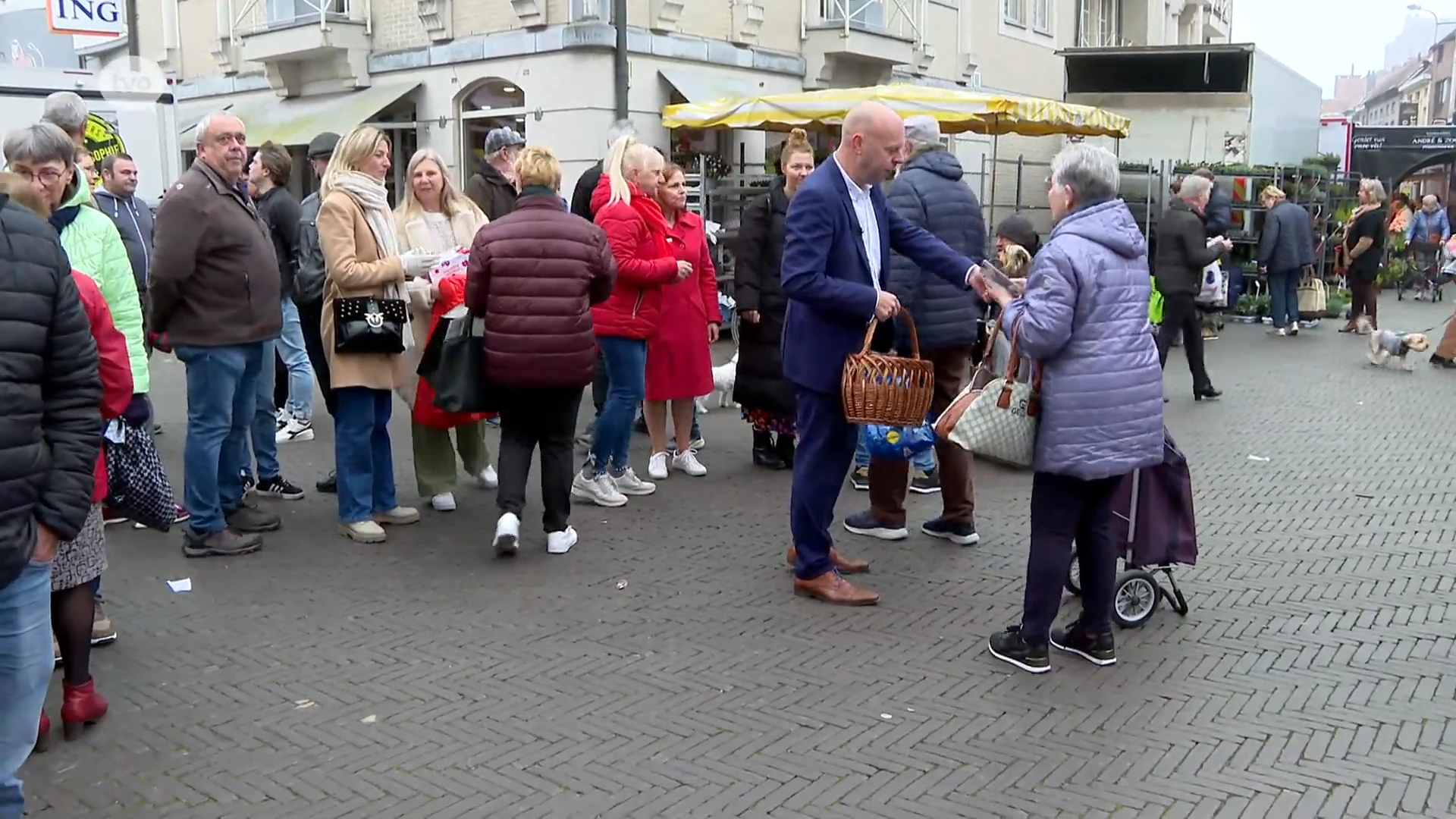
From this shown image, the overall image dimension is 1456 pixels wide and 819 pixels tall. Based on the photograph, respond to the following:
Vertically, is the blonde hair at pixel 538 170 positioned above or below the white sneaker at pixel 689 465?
above

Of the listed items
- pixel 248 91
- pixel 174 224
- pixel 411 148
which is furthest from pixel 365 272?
pixel 248 91

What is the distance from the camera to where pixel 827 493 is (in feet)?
17.1

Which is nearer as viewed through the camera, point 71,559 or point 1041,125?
point 71,559

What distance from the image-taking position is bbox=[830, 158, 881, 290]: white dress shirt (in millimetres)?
5086

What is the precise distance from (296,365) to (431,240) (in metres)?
2.59

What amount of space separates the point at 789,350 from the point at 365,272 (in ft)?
6.85

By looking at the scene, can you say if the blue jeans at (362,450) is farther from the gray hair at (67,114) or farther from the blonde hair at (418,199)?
the gray hair at (67,114)

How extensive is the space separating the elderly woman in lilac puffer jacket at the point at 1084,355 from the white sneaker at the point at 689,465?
336cm

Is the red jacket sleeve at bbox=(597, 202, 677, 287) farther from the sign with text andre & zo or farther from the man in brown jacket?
the sign with text andre & zo

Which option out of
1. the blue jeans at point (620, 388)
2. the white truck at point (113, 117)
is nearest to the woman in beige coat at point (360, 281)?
the blue jeans at point (620, 388)

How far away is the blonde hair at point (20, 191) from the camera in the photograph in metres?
3.37

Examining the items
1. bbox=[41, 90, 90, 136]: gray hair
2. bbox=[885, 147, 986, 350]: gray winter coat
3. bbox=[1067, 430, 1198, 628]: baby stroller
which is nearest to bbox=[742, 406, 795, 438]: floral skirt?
bbox=[885, 147, 986, 350]: gray winter coat

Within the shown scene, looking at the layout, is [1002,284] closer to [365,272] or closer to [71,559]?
[365,272]

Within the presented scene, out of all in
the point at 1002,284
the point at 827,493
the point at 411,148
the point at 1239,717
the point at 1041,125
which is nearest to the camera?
the point at 1239,717
